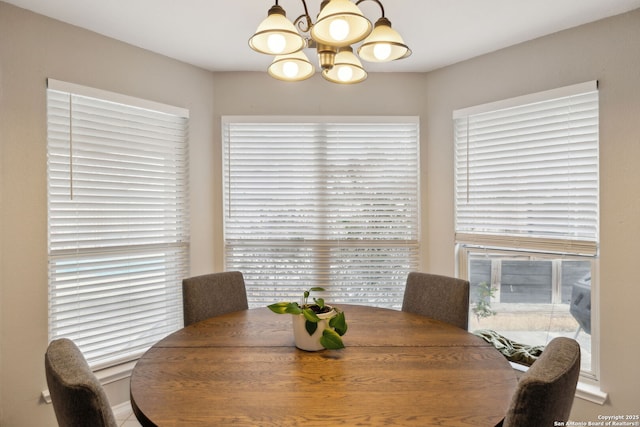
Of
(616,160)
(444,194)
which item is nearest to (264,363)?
(444,194)

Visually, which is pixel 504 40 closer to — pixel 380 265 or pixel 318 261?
pixel 380 265

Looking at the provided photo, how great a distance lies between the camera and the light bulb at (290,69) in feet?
5.37

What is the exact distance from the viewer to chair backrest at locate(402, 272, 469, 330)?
78.5 inches

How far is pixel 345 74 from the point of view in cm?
169

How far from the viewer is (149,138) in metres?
2.55

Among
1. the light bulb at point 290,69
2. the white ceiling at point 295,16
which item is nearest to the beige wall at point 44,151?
the white ceiling at point 295,16

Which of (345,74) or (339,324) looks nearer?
(339,324)

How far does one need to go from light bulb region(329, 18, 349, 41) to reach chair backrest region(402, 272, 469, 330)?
4.75ft

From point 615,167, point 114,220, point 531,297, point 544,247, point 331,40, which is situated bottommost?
point 531,297

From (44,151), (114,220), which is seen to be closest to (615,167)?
(114,220)

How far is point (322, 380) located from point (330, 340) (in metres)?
0.20

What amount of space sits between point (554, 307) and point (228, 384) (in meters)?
2.25

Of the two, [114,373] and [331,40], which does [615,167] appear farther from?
[114,373]

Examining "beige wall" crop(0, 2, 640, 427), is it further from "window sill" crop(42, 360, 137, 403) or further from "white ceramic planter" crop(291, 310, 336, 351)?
"white ceramic planter" crop(291, 310, 336, 351)
